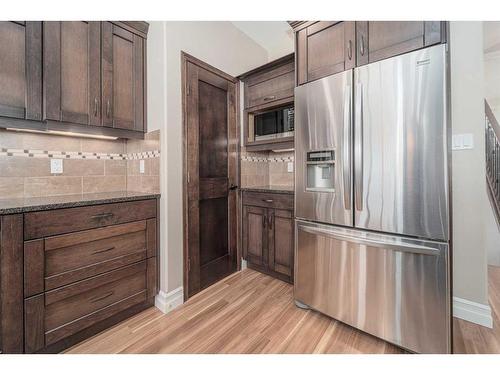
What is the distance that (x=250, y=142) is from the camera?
2.55 m

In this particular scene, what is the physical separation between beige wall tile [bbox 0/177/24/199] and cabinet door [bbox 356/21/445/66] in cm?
250

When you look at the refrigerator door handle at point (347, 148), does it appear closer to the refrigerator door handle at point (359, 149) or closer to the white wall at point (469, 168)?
the refrigerator door handle at point (359, 149)

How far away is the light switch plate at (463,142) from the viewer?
1.64m

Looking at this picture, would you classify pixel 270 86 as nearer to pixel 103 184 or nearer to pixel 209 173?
pixel 209 173

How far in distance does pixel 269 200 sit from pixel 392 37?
1.54 meters

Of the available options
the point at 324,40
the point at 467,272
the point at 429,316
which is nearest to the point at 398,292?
the point at 429,316

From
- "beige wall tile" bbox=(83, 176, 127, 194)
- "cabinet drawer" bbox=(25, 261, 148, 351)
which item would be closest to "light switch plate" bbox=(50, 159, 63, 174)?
"beige wall tile" bbox=(83, 176, 127, 194)

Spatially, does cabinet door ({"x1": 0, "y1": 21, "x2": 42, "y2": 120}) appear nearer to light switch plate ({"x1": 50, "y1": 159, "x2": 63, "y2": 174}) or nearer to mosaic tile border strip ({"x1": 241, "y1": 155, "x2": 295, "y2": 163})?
light switch plate ({"x1": 50, "y1": 159, "x2": 63, "y2": 174})

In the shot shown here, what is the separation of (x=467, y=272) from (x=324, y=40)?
204 cm

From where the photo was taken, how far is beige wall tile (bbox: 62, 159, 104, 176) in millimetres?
1845

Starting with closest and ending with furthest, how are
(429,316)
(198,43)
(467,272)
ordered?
(429,316) → (467,272) → (198,43)

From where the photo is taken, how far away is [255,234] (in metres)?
2.44

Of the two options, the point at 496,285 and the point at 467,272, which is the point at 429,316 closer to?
the point at 467,272

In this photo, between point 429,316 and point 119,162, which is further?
point 119,162
